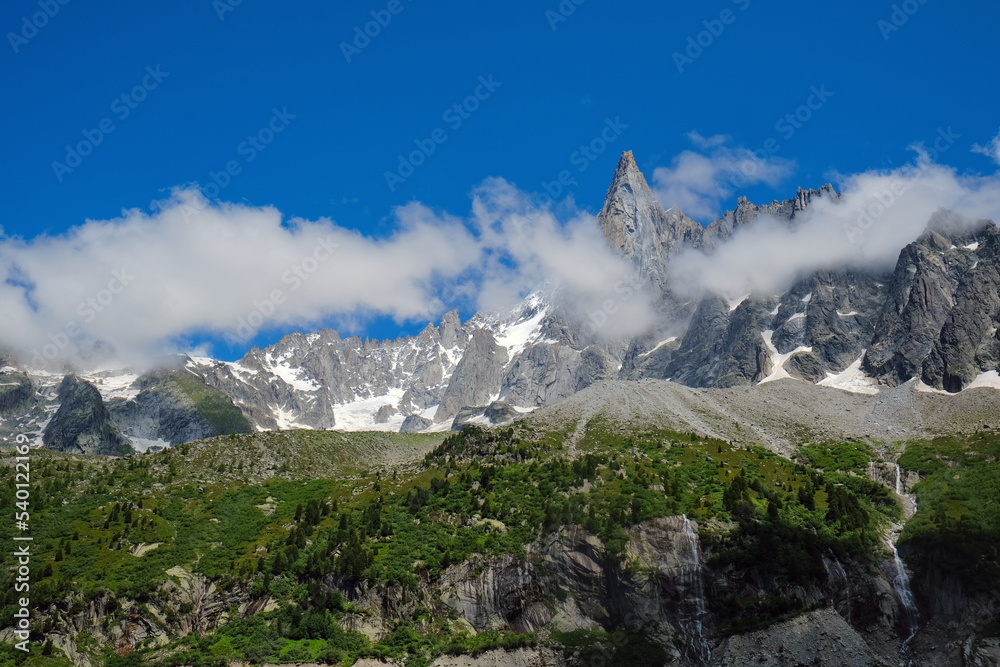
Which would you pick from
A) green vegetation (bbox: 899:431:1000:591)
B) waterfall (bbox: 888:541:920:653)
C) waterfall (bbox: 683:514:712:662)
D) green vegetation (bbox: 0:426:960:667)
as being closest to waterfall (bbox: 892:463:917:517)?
green vegetation (bbox: 899:431:1000:591)

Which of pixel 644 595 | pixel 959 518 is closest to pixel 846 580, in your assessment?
pixel 959 518

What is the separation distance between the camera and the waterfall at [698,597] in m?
70.9

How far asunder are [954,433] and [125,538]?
13814cm

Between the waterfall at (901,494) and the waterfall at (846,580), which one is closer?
the waterfall at (846,580)

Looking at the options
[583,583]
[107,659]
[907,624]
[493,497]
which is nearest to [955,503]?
[907,624]

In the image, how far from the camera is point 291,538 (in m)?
83.5

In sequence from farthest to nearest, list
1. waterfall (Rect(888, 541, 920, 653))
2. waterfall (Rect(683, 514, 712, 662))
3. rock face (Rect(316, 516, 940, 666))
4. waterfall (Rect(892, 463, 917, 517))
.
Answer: waterfall (Rect(892, 463, 917, 517))
waterfall (Rect(888, 541, 920, 653))
rock face (Rect(316, 516, 940, 666))
waterfall (Rect(683, 514, 712, 662))

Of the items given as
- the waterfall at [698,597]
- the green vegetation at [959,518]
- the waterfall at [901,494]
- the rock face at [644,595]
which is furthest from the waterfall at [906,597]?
the waterfall at [698,597]

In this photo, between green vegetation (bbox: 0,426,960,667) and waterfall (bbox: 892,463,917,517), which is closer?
green vegetation (bbox: 0,426,960,667)

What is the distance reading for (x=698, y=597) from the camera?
75.5 metres

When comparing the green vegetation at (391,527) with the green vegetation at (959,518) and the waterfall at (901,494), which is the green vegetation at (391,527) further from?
the waterfall at (901,494)

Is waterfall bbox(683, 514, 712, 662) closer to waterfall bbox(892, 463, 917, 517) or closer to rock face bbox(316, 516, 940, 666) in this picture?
rock face bbox(316, 516, 940, 666)

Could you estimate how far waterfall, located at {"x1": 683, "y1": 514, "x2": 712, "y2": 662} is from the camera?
233 ft

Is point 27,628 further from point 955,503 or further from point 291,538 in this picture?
point 955,503
